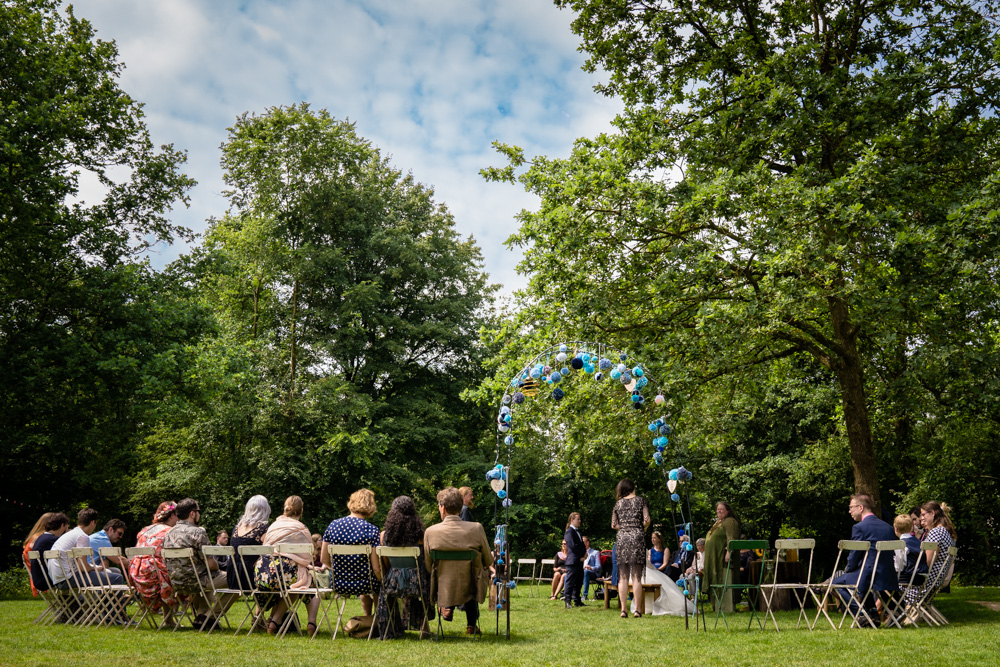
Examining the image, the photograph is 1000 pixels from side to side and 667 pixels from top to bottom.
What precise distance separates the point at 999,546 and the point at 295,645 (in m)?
22.1

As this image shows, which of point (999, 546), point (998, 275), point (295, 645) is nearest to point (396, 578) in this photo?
point (295, 645)

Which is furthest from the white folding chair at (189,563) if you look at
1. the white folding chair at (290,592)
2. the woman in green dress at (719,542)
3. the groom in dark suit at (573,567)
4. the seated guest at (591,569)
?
the seated guest at (591,569)

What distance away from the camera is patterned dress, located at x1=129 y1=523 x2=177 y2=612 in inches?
345

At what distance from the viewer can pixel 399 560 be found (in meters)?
7.93

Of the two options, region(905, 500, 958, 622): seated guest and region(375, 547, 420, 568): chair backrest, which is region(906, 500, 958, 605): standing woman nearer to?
region(905, 500, 958, 622): seated guest

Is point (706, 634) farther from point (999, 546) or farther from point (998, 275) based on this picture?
point (999, 546)

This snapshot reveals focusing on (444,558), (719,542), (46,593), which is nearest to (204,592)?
(444,558)

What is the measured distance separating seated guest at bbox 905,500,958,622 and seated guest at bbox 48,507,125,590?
9.12 metres

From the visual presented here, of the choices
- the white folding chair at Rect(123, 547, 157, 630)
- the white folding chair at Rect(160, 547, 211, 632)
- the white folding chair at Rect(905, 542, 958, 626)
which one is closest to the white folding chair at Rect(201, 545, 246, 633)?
the white folding chair at Rect(160, 547, 211, 632)

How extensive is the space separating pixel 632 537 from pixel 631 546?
0.12 metres

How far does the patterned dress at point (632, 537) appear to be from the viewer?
420 inches

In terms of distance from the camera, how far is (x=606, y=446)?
14.6 meters

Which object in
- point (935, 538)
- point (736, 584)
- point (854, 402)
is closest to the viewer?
point (935, 538)

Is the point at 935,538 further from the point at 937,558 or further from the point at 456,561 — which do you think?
the point at 456,561
